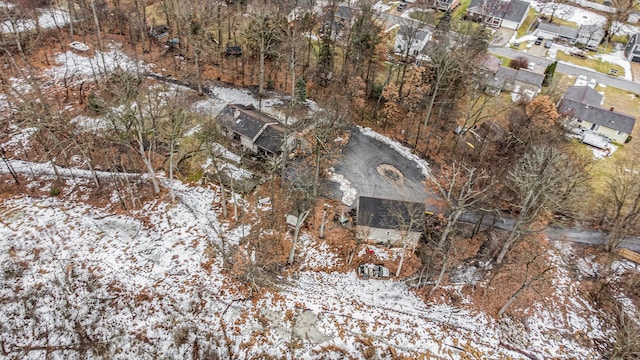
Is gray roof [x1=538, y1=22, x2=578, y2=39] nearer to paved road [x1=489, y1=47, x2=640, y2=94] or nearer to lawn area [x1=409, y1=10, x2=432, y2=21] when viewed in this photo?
paved road [x1=489, y1=47, x2=640, y2=94]

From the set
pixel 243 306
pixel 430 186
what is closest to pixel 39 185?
pixel 243 306

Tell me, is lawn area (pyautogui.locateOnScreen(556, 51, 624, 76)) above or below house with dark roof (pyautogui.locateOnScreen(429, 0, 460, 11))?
below

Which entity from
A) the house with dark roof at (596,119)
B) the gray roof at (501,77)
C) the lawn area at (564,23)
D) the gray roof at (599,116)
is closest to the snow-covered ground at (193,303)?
the house with dark roof at (596,119)

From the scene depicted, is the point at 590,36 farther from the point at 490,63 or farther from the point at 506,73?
the point at 490,63

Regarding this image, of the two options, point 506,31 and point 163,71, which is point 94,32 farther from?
point 506,31

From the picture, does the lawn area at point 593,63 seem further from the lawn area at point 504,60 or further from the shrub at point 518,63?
the lawn area at point 504,60

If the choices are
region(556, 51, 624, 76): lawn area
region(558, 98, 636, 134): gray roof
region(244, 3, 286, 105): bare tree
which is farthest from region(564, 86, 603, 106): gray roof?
region(244, 3, 286, 105): bare tree

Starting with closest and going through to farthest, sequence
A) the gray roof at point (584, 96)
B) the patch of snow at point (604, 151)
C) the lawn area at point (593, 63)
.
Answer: the patch of snow at point (604, 151), the gray roof at point (584, 96), the lawn area at point (593, 63)
